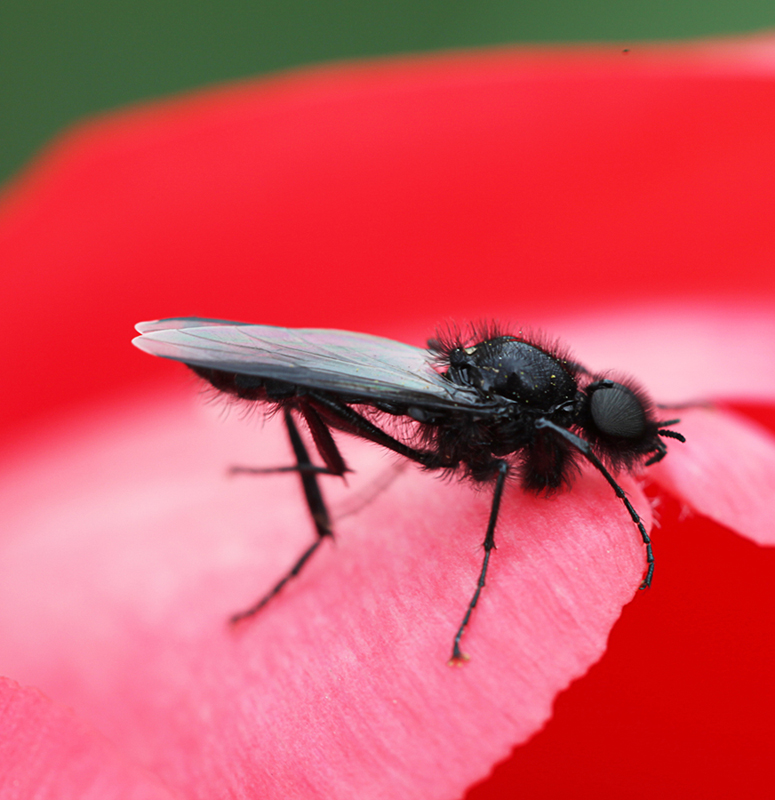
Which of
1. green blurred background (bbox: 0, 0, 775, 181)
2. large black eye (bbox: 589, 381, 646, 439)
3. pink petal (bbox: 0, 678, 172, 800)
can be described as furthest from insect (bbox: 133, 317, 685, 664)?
green blurred background (bbox: 0, 0, 775, 181)

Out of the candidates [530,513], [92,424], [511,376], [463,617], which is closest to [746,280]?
[511,376]

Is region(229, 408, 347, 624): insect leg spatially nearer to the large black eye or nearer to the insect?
the insect

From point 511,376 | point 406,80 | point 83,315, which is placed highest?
point 406,80

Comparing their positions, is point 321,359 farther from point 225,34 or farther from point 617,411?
point 225,34

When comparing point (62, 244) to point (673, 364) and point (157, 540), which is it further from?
point (673, 364)

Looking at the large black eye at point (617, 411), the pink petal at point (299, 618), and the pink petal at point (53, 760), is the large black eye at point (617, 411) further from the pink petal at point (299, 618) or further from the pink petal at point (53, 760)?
the pink petal at point (53, 760)

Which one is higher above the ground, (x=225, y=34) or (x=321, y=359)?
(x=225, y=34)

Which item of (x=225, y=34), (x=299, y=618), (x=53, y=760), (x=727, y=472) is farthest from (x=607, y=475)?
(x=225, y=34)
